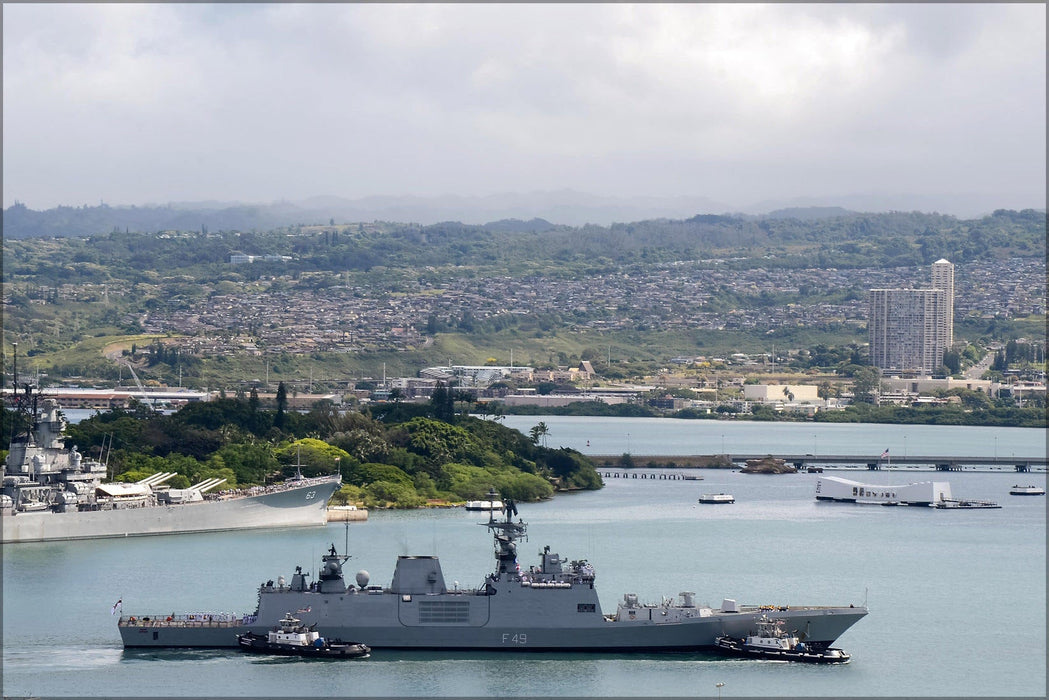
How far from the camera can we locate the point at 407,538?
6109 centimetres

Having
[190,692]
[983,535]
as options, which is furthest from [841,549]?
[190,692]

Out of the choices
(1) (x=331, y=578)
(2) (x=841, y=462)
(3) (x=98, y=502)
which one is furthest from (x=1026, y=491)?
(1) (x=331, y=578)

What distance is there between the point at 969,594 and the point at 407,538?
18.7m

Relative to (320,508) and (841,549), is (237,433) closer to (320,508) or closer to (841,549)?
(320,508)

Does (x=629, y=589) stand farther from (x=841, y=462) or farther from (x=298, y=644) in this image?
(x=841, y=462)

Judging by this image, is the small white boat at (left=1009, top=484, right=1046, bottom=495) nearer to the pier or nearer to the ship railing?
the pier

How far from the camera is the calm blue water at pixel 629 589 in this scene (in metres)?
38.5

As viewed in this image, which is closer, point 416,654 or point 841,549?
point 416,654

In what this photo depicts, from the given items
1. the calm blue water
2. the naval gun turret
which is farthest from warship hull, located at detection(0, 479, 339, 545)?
the naval gun turret

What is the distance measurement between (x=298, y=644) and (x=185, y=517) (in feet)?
82.3

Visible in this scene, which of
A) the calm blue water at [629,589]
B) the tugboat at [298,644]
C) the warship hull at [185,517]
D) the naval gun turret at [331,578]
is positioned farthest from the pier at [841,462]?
the tugboat at [298,644]

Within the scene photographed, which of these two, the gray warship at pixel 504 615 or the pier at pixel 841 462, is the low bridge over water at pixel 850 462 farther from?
the gray warship at pixel 504 615

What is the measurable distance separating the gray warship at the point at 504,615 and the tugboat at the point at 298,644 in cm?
28

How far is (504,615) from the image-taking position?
1585 inches
